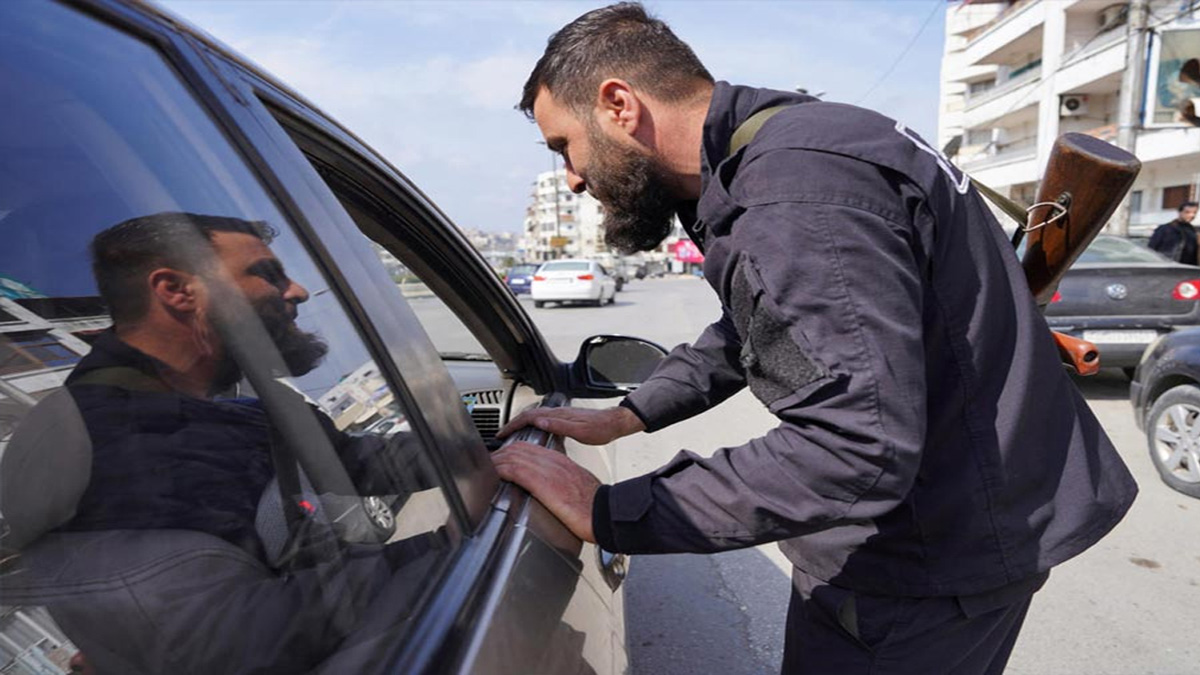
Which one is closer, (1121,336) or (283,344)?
(283,344)

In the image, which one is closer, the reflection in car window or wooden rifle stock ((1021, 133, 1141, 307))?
wooden rifle stock ((1021, 133, 1141, 307))

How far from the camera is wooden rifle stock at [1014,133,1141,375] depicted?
141 centimetres

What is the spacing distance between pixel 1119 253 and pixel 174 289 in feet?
27.4

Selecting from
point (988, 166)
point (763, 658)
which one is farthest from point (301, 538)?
point (988, 166)

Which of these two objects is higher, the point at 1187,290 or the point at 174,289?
the point at 174,289

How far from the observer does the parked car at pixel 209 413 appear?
738 mm

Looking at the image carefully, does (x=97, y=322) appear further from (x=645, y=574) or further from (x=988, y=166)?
(x=988, y=166)

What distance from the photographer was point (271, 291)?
90 centimetres

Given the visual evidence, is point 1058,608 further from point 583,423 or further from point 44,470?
point 44,470

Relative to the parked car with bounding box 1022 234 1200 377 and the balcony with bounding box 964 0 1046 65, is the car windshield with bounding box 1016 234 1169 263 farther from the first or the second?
the balcony with bounding box 964 0 1046 65

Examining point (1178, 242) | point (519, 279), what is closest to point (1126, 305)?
point (1178, 242)

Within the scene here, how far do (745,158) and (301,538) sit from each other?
0.78 metres

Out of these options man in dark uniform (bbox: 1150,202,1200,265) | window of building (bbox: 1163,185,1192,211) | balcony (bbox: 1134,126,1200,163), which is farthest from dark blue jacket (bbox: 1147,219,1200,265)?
window of building (bbox: 1163,185,1192,211)

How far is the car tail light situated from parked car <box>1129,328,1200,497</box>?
188 cm
